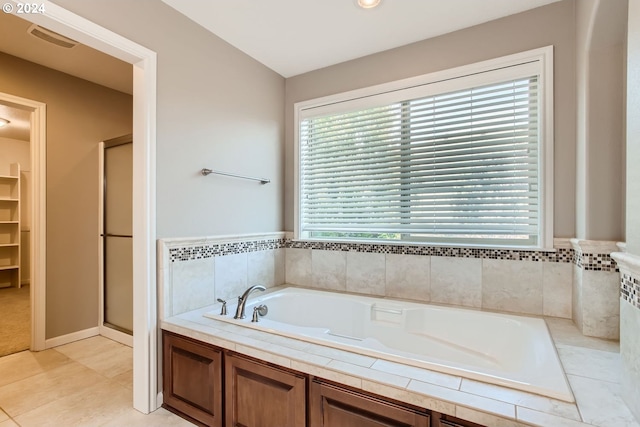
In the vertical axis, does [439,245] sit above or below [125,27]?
below

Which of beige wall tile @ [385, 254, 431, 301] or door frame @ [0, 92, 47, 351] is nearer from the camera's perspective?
beige wall tile @ [385, 254, 431, 301]

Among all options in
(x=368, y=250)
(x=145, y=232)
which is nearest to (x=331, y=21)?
(x=368, y=250)

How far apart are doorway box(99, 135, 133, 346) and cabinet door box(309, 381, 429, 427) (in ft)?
7.62

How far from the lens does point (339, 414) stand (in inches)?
49.6

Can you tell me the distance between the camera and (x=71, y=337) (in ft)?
9.46

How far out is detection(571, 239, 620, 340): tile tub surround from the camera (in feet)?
5.28

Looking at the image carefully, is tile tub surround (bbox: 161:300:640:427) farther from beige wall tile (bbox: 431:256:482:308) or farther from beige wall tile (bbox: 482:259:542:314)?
beige wall tile (bbox: 431:256:482:308)

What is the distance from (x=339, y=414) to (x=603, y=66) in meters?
2.17

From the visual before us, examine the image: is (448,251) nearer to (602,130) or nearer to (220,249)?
(602,130)

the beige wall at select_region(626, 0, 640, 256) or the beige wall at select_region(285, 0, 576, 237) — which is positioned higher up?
the beige wall at select_region(285, 0, 576, 237)

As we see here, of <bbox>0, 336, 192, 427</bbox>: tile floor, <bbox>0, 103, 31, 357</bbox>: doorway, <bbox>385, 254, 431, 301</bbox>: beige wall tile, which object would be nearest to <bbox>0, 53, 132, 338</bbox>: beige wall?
<bbox>0, 336, 192, 427</bbox>: tile floor

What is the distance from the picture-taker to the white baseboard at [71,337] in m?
2.74

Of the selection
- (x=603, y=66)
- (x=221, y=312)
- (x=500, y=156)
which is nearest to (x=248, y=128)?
(x=221, y=312)

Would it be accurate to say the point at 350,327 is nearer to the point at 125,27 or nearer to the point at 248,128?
the point at 248,128
